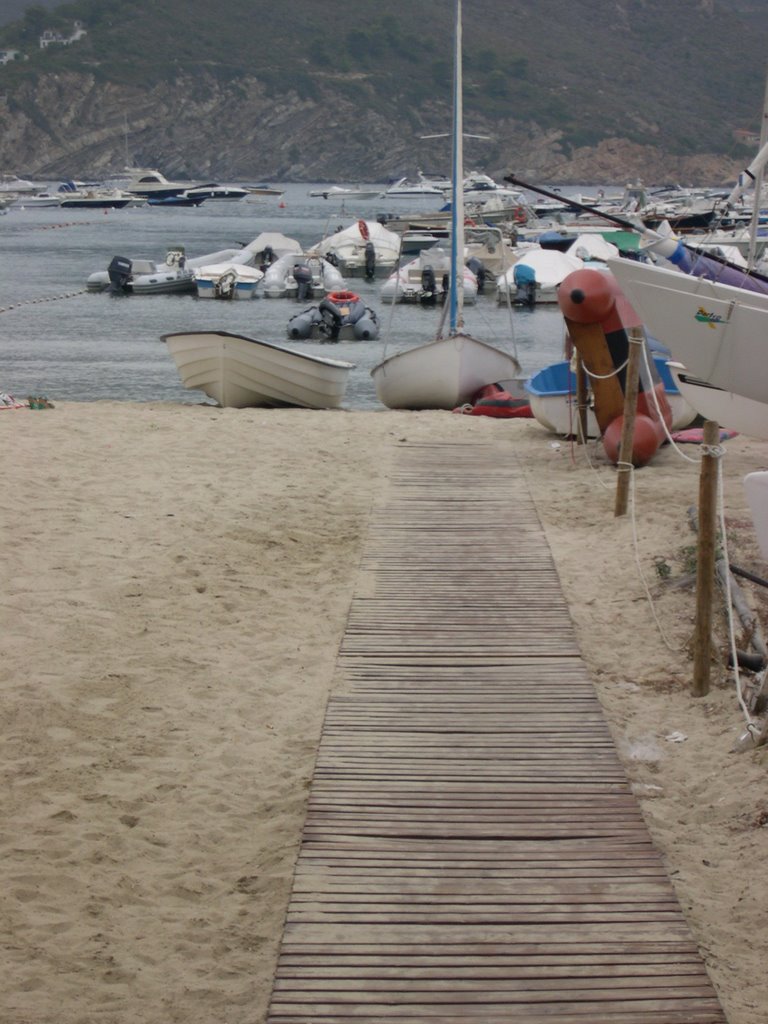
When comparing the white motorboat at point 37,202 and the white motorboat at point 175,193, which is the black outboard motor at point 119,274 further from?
the white motorboat at point 175,193

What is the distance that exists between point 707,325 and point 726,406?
2.57 ft

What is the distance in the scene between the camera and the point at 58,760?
5.56 meters

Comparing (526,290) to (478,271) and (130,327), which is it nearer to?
(478,271)

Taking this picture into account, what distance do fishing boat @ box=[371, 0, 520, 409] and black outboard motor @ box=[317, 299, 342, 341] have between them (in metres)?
10.2

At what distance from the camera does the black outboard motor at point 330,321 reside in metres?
26.5

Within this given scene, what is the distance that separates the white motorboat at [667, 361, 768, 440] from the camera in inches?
332

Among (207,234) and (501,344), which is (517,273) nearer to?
(501,344)

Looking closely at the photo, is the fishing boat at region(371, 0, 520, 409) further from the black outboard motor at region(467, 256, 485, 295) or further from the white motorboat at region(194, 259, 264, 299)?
the black outboard motor at region(467, 256, 485, 295)

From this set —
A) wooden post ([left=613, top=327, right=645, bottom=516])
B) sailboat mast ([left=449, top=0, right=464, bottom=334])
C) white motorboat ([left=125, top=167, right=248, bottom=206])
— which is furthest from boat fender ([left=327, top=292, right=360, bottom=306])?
white motorboat ([left=125, top=167, right=248, bottom=206])

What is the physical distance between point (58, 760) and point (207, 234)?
6857 centimetres

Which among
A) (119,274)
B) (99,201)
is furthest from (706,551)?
(99,201)

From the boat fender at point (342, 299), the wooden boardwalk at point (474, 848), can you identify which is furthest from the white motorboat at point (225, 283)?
the wooden boardwalk at point (474, 848)

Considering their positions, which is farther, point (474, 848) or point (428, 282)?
point (428, 282)

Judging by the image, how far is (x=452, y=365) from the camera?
15672 millimetres
